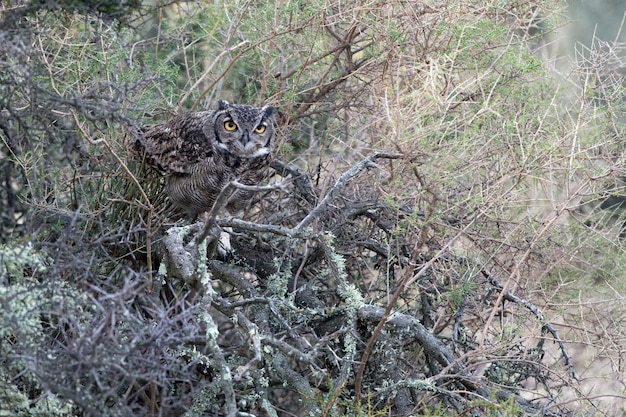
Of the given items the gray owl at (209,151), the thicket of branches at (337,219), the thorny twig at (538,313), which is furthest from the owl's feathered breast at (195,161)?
the thorny twig at (538,313)

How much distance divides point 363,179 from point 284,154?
1.66ft

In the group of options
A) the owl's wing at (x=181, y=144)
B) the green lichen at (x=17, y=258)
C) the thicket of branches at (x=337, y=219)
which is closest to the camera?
the green lichen at (x=17, y=258)

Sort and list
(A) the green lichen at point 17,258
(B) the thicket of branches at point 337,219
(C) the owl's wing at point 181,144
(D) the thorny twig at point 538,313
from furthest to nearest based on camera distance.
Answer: (C) the owl's wing at point 181,144 → (D) the thorny twig at point 538,313 → (B) the thicket of branches at point 337,219 → (A) the green lichen at point 17,258

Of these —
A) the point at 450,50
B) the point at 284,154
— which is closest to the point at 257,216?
the point at 284,154

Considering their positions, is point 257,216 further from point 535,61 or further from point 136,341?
point 136,341

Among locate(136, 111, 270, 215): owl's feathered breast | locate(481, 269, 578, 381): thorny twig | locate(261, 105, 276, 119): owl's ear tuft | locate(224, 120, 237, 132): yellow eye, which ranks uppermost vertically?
locate(261, 105, 276, 119): owl's ear tuft

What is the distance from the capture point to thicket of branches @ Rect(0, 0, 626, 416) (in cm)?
248

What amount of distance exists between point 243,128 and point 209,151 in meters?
0.20

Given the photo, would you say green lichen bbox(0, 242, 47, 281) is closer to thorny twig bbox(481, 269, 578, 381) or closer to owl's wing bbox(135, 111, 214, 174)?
owl's wing bbox(135, 111, 214, 174)

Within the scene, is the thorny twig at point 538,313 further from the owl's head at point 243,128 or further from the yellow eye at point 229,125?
the yellow eye at point 229,125

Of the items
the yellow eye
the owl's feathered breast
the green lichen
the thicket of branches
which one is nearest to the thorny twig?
the thicket of branches

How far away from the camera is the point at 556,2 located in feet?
13.2

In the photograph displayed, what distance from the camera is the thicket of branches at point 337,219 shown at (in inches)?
97.6

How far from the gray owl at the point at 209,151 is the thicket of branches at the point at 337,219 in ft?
0.34
